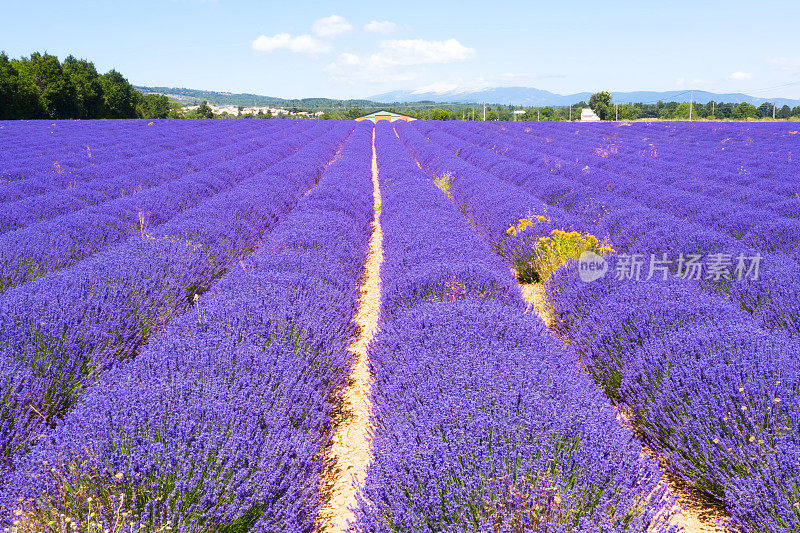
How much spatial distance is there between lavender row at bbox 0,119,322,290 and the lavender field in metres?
0.04

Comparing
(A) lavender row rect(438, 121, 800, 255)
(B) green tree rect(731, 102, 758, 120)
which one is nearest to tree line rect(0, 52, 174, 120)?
(A) lavender row rect(438, 121, 800, 255)

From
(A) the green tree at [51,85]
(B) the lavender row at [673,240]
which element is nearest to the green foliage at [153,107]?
(A) the green tree at [51,85]

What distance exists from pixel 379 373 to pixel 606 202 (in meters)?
4.93

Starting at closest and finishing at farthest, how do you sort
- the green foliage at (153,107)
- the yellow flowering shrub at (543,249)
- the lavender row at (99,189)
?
the yellow flowering shrub at (543,249)
the lavender row at (99,189)
the green foliage at (153,107)

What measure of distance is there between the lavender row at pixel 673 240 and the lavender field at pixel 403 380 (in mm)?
27

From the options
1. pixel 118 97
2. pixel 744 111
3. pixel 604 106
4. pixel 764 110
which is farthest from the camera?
pixel 764 110

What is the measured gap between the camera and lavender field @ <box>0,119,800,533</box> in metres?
1.54

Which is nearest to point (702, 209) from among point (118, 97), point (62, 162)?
point (62, 162)

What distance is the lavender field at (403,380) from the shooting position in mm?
1535
